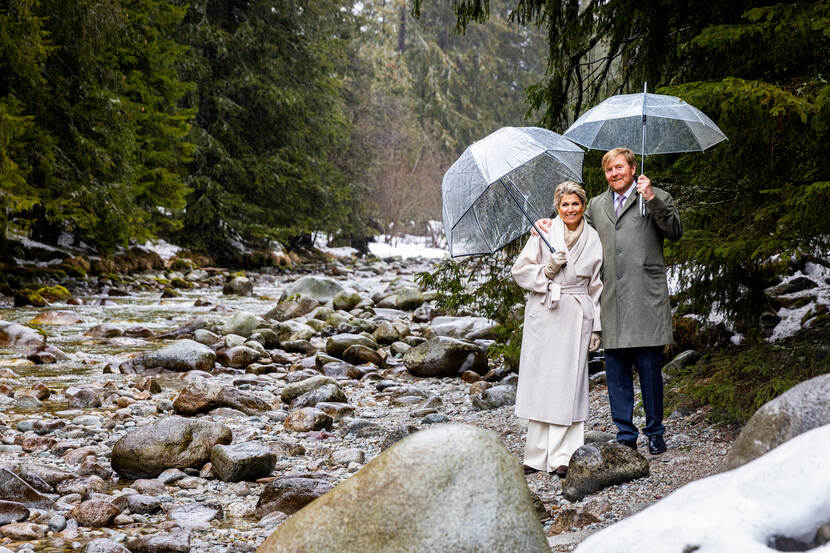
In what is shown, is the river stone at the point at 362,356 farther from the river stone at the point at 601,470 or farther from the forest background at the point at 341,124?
the river stone at the point at 601,470

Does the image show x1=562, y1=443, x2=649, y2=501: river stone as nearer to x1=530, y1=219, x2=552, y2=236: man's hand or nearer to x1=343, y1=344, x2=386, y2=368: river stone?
x1=530, y1=219, x2=552, y2=236: man's hand

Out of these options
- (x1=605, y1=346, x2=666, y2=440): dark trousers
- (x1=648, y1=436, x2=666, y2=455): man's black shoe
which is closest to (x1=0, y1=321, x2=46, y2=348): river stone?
(x1=605, y1=346, x2=666, y2=440): dark trousers

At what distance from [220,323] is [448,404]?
641 centimetres

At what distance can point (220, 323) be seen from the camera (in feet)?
40.5

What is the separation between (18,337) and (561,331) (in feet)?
25.9

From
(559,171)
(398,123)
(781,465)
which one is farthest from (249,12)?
(781,465)

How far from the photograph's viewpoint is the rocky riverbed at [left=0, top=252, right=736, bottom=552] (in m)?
4.02

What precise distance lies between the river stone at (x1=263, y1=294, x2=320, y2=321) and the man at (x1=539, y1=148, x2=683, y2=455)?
30.2 ft

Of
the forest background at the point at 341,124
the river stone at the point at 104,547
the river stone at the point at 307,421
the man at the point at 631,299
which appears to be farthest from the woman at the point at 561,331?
the river stone at the point at 104,547

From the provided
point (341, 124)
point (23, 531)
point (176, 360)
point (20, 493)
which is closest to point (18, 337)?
point (176, 360)

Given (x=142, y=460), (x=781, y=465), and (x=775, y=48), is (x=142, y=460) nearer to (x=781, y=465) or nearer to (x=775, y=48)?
(x=781, y=465)

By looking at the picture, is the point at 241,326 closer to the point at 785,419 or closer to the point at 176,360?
the point at 176,360

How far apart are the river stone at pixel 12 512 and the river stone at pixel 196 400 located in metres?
2.59

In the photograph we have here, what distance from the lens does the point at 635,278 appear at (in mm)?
4391
